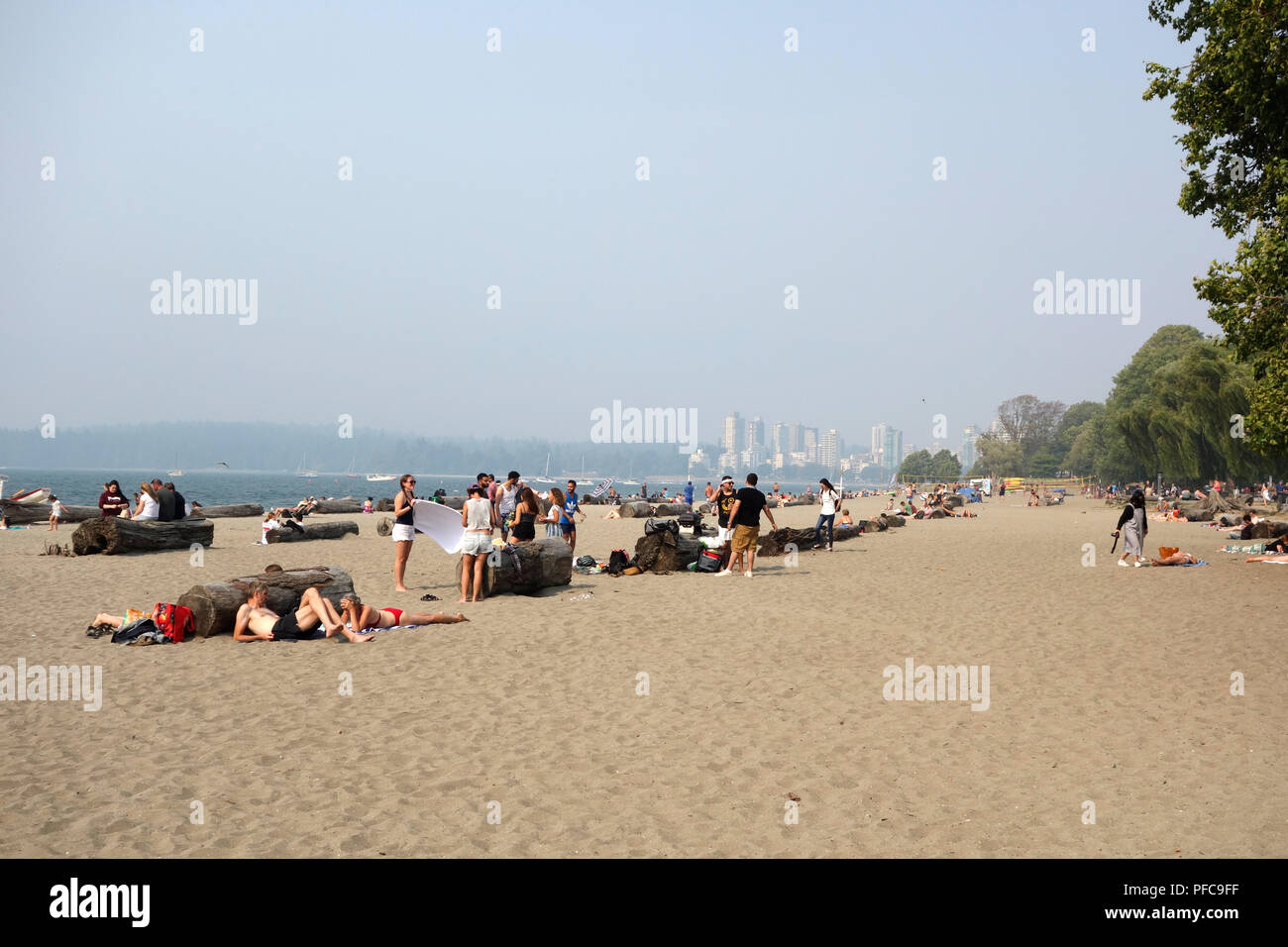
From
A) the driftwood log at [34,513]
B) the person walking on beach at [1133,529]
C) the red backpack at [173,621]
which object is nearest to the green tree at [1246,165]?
the person walking on beach at [1133,529]

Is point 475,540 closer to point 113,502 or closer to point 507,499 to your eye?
point 507,499

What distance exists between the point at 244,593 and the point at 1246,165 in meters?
20.5

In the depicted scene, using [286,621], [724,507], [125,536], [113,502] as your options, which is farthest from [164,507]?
[724,507]

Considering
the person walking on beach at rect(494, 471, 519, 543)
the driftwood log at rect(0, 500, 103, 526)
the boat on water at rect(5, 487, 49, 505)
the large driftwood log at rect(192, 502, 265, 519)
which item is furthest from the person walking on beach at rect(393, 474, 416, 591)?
the large driftwood log at rect(192, 502, 265, 519)

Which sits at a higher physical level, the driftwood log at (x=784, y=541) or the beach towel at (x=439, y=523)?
the beach towel at (x=439, y=523)

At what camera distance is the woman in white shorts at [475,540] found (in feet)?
43.3

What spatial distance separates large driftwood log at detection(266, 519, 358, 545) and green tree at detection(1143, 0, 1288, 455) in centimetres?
A: 2435

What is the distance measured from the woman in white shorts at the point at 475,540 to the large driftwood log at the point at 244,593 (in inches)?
76.8

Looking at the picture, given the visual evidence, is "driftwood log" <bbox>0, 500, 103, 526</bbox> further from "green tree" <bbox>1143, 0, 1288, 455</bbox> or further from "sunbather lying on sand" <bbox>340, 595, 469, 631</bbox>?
"green tree" <bbox>1143, 0, 1288, 455</bbox>

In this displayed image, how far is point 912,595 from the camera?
15008 millimetres

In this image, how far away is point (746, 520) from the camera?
16594 mm

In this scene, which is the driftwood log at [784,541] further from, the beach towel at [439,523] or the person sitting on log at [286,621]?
the person sitting on log at [286,621]

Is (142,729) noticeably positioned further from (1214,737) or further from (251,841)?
(1214,737)

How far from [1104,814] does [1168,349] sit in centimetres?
10338
